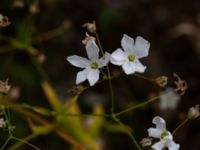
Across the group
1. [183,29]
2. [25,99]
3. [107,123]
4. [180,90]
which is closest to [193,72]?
[183,29]

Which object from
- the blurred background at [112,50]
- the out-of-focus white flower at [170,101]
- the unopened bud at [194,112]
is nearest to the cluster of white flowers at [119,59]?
the unopened bud at [194,112]

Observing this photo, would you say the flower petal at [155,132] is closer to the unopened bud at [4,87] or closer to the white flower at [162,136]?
the white flower at [162,136]

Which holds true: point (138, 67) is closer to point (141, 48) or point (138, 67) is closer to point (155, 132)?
point (141, 48)

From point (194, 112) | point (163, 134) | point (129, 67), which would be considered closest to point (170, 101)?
point (194, 112)

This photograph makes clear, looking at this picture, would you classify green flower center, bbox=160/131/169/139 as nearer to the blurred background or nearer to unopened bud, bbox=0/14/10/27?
unopened bud, bbox=0/14/10/27

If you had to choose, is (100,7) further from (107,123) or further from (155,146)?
(155,146)
